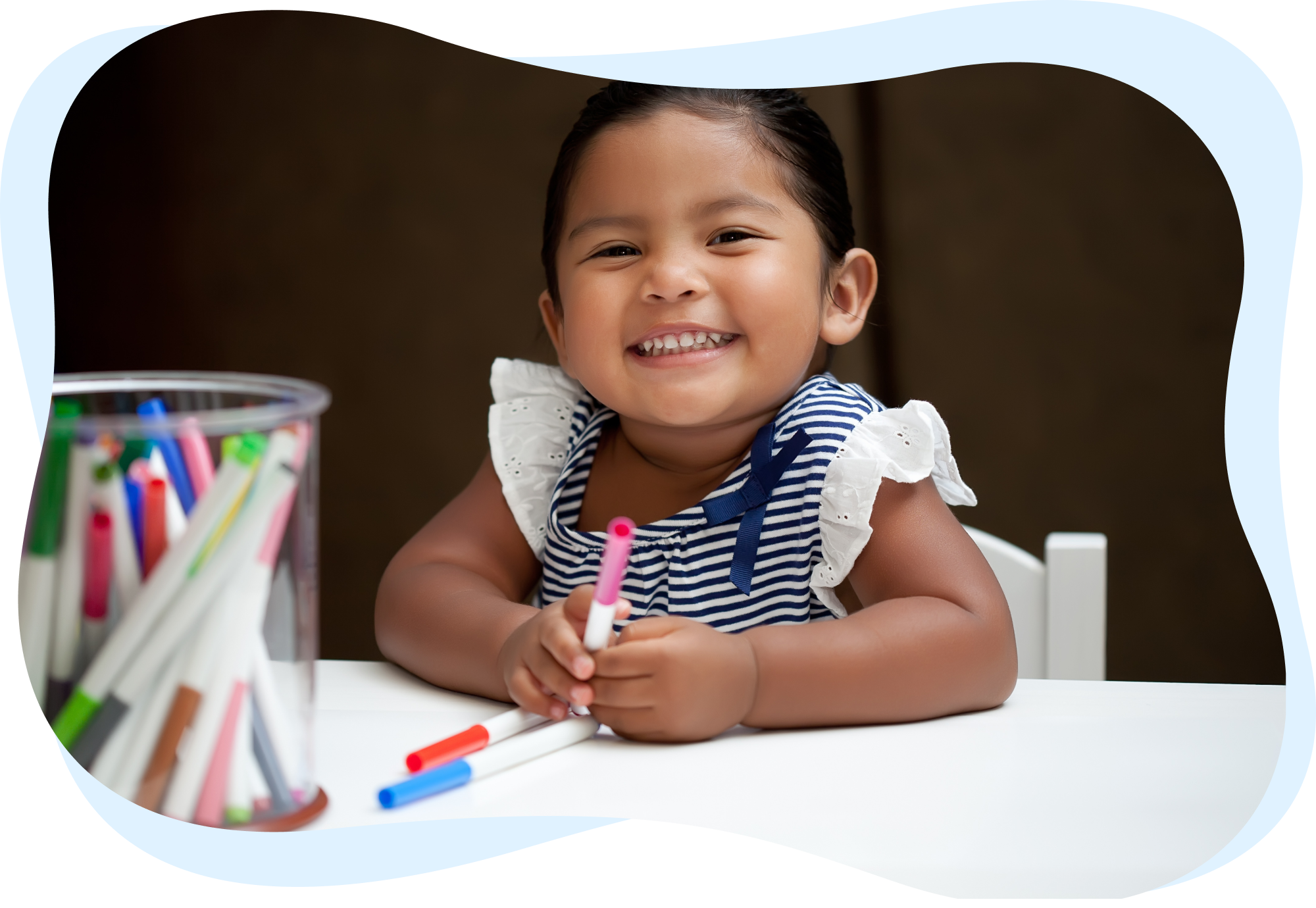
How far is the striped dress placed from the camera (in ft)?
1.71

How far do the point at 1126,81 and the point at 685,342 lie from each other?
21 centimetres

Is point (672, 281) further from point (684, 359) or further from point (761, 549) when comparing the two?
point (761, 549)

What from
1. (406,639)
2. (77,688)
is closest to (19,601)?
(77,688)

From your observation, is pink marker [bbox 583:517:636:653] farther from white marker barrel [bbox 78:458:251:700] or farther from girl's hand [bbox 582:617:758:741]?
white marker barrel [bbox 78:458:251:700]

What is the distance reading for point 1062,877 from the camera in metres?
0.32

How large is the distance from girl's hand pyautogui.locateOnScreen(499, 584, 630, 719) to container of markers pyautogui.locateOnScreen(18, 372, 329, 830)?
130mm

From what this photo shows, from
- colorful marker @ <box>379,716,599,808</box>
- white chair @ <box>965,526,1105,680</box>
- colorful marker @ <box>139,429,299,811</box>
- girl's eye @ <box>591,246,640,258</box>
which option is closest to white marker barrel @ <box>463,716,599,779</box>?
colorful marker @ <box>379,716,599,808</box>

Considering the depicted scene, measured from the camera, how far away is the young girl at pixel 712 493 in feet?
1.40

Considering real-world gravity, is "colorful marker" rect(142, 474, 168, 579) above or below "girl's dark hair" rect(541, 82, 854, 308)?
below

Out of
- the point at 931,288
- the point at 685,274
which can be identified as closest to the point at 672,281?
the point at 685,274

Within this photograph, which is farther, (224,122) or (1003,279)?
(1003,279)

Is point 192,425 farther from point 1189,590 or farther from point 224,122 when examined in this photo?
point 1189,590

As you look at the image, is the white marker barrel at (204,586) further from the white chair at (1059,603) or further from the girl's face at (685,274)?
the white chair at (1059,603)

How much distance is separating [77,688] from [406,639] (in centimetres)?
23
